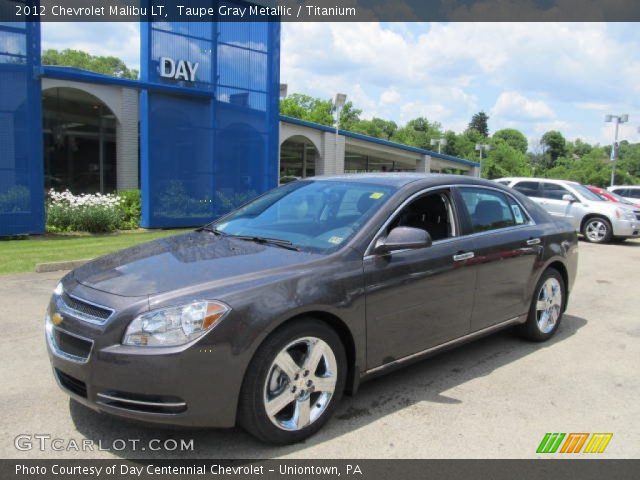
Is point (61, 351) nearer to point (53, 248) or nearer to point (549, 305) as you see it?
point (549, 305)

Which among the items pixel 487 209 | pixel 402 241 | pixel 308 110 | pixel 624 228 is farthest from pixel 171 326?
pixel 308 110

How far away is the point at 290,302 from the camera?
325 cm

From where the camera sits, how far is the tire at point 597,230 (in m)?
15.1

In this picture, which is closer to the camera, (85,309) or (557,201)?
(85,309)

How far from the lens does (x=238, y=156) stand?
1698 cm

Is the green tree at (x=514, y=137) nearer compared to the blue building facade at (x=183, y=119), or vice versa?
the blue building facade at (x=183, y=119)

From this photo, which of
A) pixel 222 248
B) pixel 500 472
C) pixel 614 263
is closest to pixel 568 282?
pixel 500 472

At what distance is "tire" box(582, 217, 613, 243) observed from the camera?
15117mm

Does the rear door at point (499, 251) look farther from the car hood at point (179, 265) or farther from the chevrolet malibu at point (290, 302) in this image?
the car hood at point (179, 265)

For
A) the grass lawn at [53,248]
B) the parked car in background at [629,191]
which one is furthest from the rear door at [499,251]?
the parked car in background at [629,191]

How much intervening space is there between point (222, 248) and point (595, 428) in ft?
9.09

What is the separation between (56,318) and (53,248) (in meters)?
8.15

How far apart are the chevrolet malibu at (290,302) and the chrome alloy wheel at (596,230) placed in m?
11.5

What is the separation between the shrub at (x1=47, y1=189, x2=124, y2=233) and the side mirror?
1184cm
